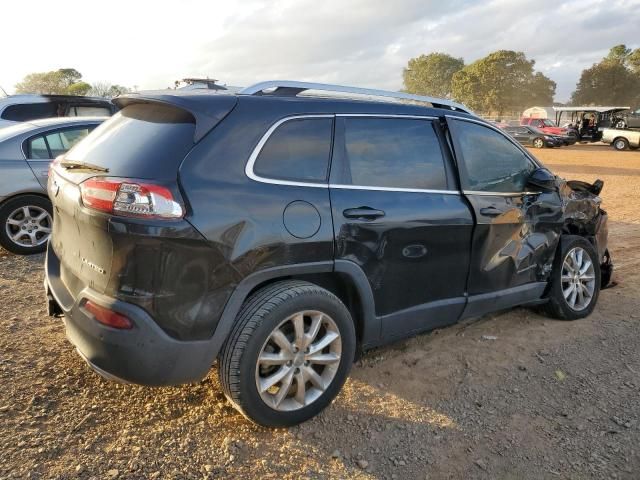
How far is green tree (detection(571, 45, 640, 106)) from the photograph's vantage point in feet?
214

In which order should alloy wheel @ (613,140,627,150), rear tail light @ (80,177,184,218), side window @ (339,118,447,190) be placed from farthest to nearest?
alloy wheel @ (613,140,627,150) → side window @ (339,118,447,190) → rear tail light @ (80,177,184,218)

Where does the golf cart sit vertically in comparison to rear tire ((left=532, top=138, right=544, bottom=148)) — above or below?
above

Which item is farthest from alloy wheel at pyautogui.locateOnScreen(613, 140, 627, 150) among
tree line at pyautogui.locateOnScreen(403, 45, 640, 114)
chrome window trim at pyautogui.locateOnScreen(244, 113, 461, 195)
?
tree line at pyautogui.locateOnScreen(403, 45, 640, 114)

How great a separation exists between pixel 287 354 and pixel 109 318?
2.94 feet

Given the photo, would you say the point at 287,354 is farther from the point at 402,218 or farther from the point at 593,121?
the point at 593,121

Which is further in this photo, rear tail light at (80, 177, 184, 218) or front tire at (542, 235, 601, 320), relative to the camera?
front tire at (542, 235, 601, 320)

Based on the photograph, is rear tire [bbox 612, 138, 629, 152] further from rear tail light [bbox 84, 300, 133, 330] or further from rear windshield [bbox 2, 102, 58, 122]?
rear tail light [bbox 84, 300, 133, 330]

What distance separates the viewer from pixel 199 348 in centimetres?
245

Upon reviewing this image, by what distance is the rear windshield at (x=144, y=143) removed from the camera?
2410 millimetres

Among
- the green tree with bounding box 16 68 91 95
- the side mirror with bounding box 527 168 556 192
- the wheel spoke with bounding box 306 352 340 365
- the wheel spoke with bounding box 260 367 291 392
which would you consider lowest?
the wheel spoke with bounding box 260 367 291 392

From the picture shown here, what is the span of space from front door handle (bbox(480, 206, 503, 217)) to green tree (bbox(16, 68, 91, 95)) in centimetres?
5471

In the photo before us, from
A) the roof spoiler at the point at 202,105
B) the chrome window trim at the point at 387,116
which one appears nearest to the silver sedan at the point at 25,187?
the roof spoiler at the point at 202,105

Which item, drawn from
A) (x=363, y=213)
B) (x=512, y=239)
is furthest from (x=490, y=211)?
(x=363, y=213)

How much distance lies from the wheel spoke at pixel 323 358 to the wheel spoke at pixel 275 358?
5.0 inches
